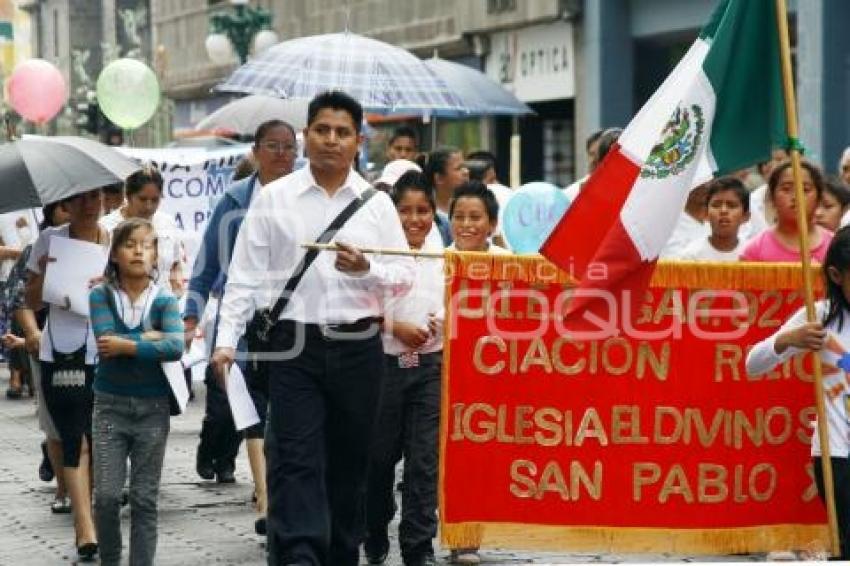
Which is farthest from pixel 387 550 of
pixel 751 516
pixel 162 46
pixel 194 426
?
pixel 162 46

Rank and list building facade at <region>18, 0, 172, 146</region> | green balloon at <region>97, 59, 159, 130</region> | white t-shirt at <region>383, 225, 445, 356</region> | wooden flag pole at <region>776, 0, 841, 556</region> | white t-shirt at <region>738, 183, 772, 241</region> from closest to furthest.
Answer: wooden flag pole at <region>776, 0, 841, 556</region>
white t-shirt at <region>383, 225, 445, 356</region>
white t-shirt at <region>738, 183, 772, 241</region>
green balloon at <region>97, 59, 159, 130</region>
building facade at <region>18, 0, 172, 146</region>

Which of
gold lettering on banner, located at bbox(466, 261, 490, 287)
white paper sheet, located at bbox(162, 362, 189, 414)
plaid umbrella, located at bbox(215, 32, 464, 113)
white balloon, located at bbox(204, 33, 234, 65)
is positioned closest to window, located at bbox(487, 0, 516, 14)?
white balloon, located at bbox(204, 33, 234, 65)

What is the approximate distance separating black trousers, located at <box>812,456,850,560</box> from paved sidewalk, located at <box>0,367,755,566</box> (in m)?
1.51

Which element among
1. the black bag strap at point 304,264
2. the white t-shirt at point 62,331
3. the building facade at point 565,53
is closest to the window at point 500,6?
the building facade at point 565,53

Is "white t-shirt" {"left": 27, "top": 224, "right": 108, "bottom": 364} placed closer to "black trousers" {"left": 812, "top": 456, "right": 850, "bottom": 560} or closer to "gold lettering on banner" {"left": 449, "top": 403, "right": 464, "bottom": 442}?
"gold lettering on banner" {"left": 449, "top": 403, "right": 464, "bottom": 442}

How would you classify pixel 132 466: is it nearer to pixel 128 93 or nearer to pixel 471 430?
pixel 471 430

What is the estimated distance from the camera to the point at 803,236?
21.0 feet

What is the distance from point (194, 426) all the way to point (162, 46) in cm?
3234

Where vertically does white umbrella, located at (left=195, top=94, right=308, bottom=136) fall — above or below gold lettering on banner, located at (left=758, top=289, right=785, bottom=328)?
above

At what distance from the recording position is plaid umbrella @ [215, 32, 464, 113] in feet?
40.0

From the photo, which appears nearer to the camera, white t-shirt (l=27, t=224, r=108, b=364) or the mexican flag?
the mexican flag

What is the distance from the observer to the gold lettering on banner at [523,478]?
823 centimetres

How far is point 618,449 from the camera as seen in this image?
8125mm

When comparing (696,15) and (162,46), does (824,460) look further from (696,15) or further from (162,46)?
(162,46)
